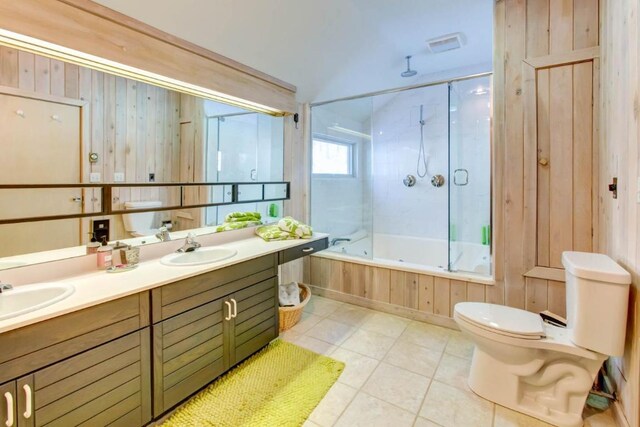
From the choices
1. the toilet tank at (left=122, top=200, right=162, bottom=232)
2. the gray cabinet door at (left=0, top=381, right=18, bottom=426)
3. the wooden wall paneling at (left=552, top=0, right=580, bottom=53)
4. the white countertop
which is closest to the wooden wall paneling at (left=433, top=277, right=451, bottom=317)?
the white countertop

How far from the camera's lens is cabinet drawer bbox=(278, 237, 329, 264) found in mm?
2279

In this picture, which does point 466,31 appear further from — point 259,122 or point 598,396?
point 598,396

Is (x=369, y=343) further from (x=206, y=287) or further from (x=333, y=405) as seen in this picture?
(x=206, y=287)

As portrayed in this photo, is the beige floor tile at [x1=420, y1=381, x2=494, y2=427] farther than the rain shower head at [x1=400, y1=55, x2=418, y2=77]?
No

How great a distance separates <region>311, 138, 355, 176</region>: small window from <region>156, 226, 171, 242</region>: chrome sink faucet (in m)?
1.72

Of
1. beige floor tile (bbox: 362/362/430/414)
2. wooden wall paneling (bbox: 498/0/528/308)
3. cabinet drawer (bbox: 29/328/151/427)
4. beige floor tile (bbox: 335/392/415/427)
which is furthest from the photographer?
wooden wall paneling (bbox: 498/0/528/308)

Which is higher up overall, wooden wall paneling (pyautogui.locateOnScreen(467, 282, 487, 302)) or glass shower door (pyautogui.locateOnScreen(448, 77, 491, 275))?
glass shower door (pyautogui.locateOnScreen(448, 77, 491, 275))

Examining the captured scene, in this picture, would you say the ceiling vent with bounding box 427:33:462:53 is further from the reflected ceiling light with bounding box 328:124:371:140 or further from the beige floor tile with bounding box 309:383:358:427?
the beige floor tile with bounding box 309:383:358:427

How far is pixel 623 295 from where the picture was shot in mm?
1399

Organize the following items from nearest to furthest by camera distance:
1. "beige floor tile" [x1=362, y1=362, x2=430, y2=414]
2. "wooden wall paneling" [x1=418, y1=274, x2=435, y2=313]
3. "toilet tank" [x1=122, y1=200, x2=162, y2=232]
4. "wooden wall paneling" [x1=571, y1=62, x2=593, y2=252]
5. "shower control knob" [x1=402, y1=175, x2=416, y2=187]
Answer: "beige floor tile" [x1=362, y1=362, x2=430, y2=414]
"toilet tank" [x1=122, y1=200, x2=162, y2=232]
"wooden wall paneling" [x1=571, y1=62, x2=593, y2=252]
"wooden wall paneling" [x1=418, y1=274, x2=435, y2=313]
"shower control knob" [x1=402, y1=175, x2=416, y2=187]

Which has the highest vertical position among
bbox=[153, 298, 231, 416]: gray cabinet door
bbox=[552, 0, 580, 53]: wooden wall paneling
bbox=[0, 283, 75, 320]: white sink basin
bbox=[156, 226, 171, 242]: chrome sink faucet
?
bbox=[552, 0, 580, 53]: wooden wall paneling

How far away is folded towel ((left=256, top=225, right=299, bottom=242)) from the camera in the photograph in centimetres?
250

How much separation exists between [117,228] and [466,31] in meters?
3.12

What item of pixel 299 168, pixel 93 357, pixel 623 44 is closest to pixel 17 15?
pixel 93 357
